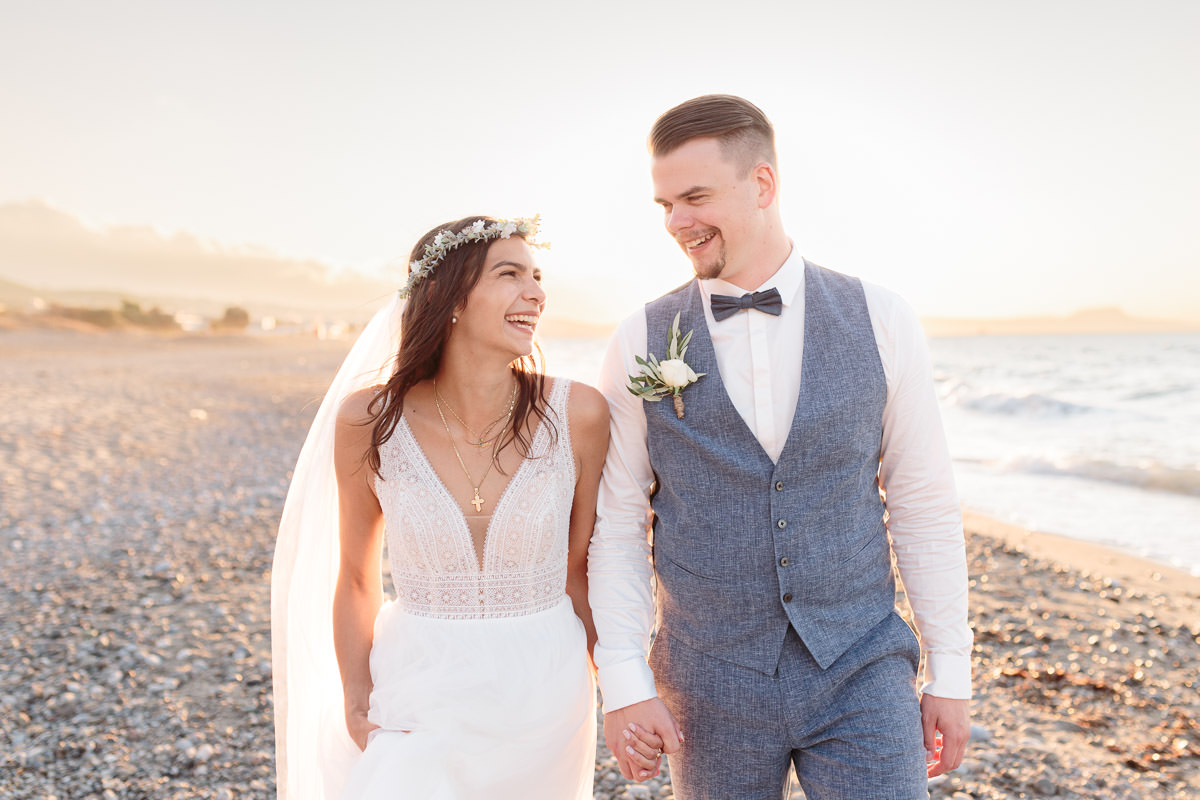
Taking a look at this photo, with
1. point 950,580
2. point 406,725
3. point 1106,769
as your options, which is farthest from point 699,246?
point 1106,769

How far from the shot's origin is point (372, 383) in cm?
326

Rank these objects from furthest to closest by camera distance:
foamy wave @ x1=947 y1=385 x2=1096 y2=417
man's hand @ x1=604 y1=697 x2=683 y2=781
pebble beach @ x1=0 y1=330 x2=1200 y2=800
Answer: foamy wave @ x1=947 y1=385 x2=1096 y2=417 → pebble beach @ x1=0 y1=330 x2=1200 y2=800 → man's hand @ x1=604 y1=697 x2=683 y2=781

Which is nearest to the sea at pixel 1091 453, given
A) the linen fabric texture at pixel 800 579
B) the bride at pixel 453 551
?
the bride at pixel 453 551

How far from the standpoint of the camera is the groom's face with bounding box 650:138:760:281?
8.35 feet

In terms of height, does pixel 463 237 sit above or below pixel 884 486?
above

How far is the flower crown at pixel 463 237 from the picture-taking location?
2.96 metres

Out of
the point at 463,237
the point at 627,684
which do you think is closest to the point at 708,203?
the point at 463,237

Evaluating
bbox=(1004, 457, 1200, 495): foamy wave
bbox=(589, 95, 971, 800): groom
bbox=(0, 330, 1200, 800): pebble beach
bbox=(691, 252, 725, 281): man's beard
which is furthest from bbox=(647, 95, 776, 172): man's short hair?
bbox=(1004, 457, 1200, 495): foamy wave

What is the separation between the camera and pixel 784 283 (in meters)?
2.63

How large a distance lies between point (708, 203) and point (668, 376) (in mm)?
565

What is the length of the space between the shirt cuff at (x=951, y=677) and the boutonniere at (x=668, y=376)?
1.10m

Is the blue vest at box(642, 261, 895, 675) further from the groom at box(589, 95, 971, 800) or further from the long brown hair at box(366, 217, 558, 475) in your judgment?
the long brown hair at box(366, 217, 558, 475)

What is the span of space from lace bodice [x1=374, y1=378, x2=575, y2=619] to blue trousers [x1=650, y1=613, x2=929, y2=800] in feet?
2.13

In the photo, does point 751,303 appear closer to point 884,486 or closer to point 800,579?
point 884,486
